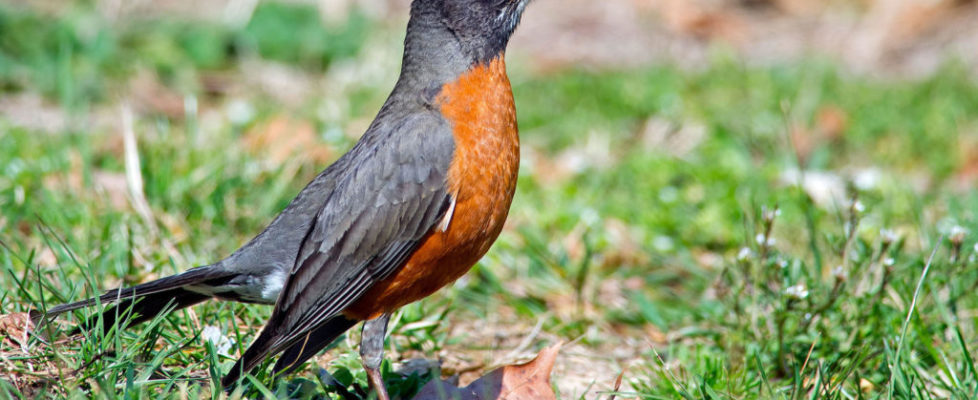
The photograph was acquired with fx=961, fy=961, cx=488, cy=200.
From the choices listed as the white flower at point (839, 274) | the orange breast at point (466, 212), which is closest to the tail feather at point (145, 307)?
the orange breast at point (466, 212)

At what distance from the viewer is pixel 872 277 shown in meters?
3.90

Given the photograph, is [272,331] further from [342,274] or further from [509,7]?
[509,7]

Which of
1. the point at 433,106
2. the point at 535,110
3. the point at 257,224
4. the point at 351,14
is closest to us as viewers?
the point at 433,106

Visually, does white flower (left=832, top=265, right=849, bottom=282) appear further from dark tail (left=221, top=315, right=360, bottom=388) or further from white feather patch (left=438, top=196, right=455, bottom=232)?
dark tail (left=221, top=315, right=360, bottom=388)

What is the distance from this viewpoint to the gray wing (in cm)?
329

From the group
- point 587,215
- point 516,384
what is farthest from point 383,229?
point 587,215

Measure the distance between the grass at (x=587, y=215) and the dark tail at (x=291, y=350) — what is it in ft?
0.28

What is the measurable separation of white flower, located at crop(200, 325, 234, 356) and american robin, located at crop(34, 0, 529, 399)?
16 centimetres

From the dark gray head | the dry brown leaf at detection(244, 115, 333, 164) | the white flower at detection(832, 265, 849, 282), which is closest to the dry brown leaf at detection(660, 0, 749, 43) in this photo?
the dry brown leaf at detection(244, 115, 333, 164)

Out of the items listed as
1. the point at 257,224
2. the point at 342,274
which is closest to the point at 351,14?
the point at 257,224

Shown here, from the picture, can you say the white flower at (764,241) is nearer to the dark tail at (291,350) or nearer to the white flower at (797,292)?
the white flower at (797,292)

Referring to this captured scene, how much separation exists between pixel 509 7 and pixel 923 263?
6.60ft

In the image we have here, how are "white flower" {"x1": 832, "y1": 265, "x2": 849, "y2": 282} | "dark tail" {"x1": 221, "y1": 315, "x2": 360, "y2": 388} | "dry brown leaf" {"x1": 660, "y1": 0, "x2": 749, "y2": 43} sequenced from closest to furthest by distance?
"dark tail" {"x1": 221, "y1": 315, "x2": 360, "y2": 388}
"white flower" {"x1": 832, "y1": 265, "x2": 849, "y2": 282}
"dry brown leaf" {"x1": 660, "y1": 0, "x2": 749, "y2": 43}

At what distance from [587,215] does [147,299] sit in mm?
2751
